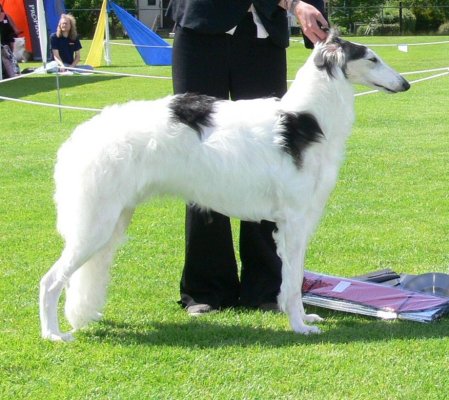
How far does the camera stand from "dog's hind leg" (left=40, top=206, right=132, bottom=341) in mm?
4441

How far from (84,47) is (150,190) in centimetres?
3493

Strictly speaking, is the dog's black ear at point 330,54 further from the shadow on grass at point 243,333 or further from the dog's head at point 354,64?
the shadow on grass at point 243,333

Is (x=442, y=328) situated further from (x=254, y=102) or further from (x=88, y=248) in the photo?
A: (x=88, y=248)

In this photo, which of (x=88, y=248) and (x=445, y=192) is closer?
(x=88, y=248)

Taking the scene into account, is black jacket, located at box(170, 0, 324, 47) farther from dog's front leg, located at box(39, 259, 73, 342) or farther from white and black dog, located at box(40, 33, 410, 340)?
dog's front leg, located at box(39, 259, 73, 342)

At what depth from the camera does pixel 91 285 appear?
15.5 ft

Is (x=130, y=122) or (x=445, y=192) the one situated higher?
(x=130, y=122)

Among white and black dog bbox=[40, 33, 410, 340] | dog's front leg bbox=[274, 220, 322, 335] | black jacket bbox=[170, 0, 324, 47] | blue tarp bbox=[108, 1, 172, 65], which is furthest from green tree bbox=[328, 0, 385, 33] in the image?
dog's front leg bbox=[274, 220, 322, 335]

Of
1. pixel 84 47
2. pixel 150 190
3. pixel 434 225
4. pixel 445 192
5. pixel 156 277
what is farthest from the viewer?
pixel 84 47

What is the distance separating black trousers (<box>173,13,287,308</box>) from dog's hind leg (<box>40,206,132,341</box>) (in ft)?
2.13

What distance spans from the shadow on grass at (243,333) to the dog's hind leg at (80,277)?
0.17 meters

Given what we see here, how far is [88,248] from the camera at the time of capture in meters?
4.44

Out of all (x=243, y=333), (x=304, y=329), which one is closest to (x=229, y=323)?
(x=243, y=333)

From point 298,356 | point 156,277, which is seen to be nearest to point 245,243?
point 156,277
